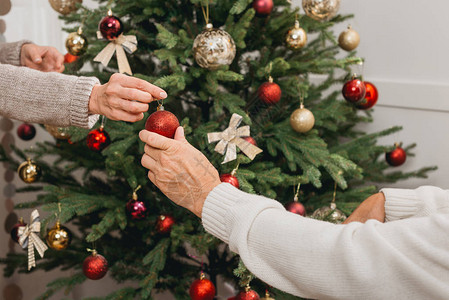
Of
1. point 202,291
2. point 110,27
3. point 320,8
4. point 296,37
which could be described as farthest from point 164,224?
point 320,8

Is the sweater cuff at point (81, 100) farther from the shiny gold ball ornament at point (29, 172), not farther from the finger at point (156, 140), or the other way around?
the shiny gold ball ornament at point (29, 172)

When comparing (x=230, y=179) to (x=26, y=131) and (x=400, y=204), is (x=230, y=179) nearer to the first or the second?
(x=400, y=204)

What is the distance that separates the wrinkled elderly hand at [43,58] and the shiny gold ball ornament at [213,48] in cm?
47

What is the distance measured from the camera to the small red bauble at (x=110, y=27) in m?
1.17

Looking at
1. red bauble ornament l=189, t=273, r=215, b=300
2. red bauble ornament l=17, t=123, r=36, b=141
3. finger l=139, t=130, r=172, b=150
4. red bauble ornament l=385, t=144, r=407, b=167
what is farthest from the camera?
red bauble ornament l=17, t=123, r=36, b=141

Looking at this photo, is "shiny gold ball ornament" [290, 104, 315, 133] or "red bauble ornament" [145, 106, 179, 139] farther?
"shiny gold ball ornament" [290, 104, 315, 133]

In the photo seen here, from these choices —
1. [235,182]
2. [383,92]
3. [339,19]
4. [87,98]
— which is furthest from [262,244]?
[383,92]

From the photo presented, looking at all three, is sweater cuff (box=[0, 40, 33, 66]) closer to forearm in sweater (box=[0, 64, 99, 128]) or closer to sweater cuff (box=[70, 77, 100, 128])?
forearm in sweater (box=[0, 64, 99, 128])

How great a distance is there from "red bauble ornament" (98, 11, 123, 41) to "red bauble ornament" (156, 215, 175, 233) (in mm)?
546

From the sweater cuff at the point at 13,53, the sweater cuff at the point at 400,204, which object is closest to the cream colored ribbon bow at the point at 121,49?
the sweater cuff at the point at 13,53

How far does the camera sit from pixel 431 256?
62 centimetres

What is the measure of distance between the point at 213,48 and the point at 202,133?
0.79 ft

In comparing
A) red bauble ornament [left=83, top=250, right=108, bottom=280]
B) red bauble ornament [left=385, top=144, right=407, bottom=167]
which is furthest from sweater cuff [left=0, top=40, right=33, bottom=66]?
red bauble ornament [left=385, top=144, right=407, bottom=167]

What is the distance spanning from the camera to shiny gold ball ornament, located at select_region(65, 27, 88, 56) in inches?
50.8
